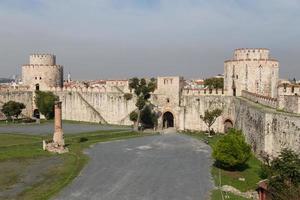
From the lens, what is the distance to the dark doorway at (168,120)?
4043cm

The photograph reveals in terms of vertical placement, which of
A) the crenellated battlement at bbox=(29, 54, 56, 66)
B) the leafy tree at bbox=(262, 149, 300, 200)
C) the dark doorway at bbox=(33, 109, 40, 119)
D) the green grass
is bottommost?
the green grass

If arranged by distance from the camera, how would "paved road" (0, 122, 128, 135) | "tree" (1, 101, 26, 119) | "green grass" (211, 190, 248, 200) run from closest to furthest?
1. "green grass" (211, 190, 248, 200)
2. "paved road" (0, 122, 128, 135)
3. "tree" (1, 101, 26, 119)

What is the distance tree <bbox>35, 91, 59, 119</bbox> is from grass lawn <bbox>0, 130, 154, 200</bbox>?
467 inches

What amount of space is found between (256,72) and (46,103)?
63.3ft

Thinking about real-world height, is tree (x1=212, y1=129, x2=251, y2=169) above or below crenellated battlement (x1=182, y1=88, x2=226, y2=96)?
below

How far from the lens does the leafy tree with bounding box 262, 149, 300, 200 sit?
43.5 feet

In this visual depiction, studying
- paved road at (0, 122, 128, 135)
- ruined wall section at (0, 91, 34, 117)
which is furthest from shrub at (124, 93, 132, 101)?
ruined wall section at (0, 91, 34, 117)

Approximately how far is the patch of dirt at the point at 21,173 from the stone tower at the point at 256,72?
56.0 feet

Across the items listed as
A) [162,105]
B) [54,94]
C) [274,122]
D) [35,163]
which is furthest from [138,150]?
[54,94]

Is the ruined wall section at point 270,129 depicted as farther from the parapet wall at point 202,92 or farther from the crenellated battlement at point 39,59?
the crenellated battlement at point 39,59

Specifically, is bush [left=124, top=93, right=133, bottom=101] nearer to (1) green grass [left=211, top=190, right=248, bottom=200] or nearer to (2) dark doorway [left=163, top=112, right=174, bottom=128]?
(2) dark doorway [left=163, top=112, right=174, bottom=128]

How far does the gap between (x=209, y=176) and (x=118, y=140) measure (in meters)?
12.1

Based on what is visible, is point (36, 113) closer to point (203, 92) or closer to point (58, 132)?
point (203, 92)

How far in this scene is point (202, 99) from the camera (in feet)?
124
